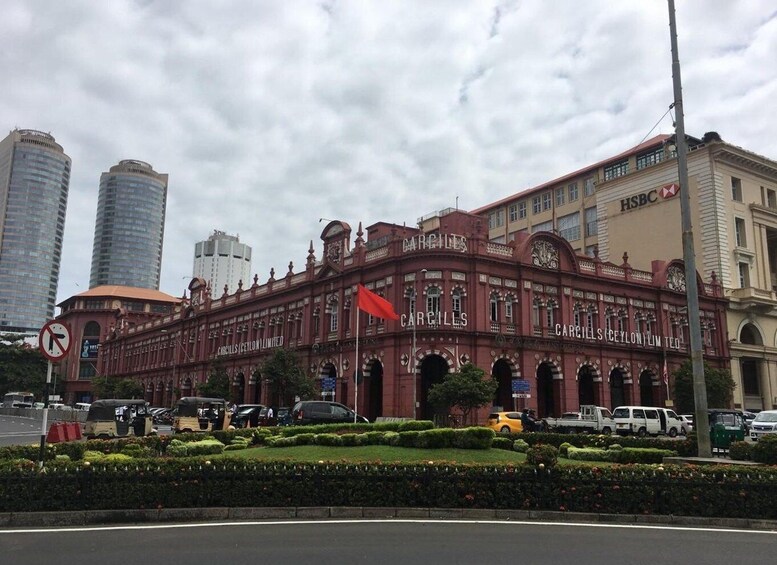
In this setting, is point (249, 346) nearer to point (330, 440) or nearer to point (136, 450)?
point (136, 450)

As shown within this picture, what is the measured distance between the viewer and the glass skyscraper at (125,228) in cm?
17050

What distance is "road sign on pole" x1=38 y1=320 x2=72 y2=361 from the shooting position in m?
12.6

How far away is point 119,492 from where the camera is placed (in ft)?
37.8

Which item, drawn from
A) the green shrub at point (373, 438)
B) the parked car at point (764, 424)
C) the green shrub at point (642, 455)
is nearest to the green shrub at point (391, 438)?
the green shrub at point (373, 438)

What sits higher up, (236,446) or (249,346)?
(249,346)

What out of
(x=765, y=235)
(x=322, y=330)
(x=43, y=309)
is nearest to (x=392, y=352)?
(x=322, y=330)

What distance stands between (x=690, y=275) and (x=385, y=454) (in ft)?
30.6

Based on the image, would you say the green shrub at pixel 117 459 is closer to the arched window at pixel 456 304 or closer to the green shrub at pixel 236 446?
the green shrub at pixel 236 446

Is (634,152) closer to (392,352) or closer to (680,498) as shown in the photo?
(392,352)

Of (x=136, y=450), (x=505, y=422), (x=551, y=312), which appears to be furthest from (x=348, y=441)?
(x=551, y=312)

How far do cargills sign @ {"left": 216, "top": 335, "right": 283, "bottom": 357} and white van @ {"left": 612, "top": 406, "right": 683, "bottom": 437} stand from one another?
28.0 m

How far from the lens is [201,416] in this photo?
126 feet

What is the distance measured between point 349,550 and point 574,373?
38.4m

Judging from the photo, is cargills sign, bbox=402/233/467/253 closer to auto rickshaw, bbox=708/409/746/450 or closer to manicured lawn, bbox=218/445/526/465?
auto rickshaw, bbox=708/409/746/450
